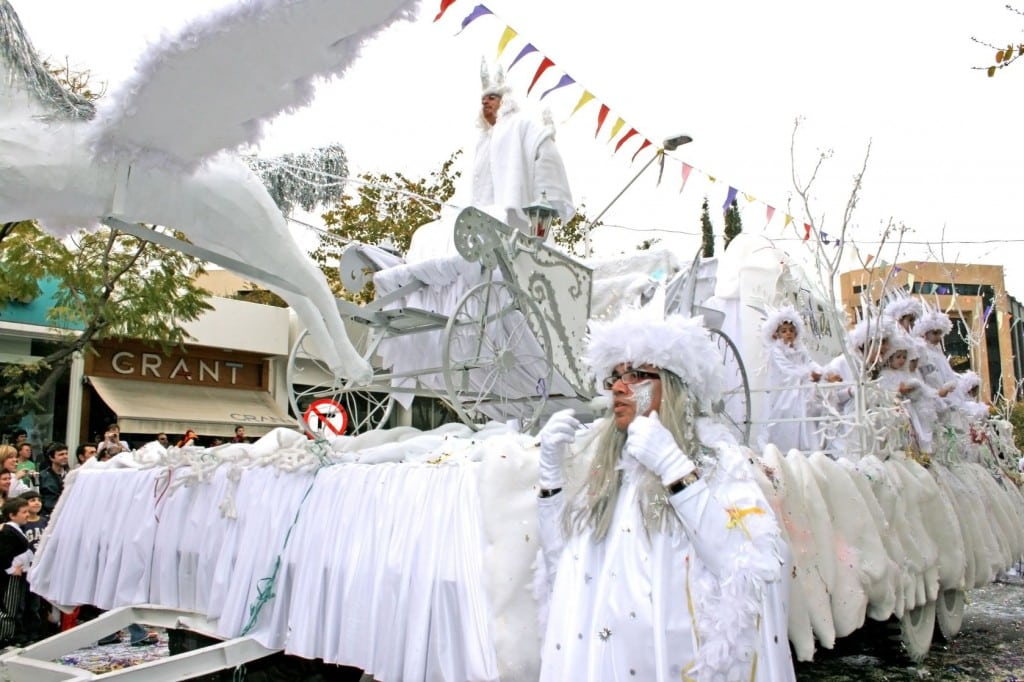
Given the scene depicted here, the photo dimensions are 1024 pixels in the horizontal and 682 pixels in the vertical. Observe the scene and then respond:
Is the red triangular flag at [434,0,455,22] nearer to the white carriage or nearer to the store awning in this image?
the white carriage

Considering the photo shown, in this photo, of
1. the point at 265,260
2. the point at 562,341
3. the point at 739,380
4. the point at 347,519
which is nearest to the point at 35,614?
the point at 347,519

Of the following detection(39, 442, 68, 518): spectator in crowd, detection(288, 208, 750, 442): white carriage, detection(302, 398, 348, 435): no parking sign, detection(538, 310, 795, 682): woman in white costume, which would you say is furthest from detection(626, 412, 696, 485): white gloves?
detection(39, 442, 68, 518): spectator in crowd

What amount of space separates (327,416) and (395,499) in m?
2.25

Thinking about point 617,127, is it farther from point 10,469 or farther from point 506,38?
point 10,469

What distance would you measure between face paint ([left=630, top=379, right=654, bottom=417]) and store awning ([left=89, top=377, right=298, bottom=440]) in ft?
41.1

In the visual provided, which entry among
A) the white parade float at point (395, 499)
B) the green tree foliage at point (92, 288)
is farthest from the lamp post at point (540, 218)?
the green tree foliage at point (92, 288)

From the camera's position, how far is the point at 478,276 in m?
4.93

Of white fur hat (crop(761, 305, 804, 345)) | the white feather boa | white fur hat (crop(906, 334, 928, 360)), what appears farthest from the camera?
white fur hat (crop(761, 305, 804, 345))

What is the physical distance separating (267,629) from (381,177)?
12.0m

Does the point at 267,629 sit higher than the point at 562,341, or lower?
lower

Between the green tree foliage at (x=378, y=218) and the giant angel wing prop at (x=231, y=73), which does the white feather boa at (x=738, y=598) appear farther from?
the green tree foliage at (x=378, y=218)

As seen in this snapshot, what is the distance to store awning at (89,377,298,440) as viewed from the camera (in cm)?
1450

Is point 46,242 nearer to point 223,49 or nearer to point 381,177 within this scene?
point 381,177

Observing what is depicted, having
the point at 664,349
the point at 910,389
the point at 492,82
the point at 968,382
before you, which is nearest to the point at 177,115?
the point at 664,349
